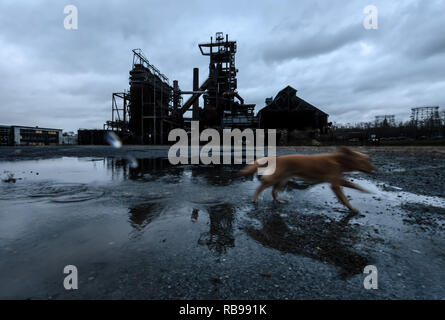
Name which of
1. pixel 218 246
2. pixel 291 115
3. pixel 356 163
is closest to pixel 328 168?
pixel 356 163

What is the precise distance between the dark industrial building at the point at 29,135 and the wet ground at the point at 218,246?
94898 mm

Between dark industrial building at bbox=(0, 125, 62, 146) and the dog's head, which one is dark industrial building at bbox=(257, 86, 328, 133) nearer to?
the dog's head

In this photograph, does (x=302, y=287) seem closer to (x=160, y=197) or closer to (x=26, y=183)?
(x=160, y=197)

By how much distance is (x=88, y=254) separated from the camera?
7.74 ft

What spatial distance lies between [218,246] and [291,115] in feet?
130

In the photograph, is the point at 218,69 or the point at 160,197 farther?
the point at 218,69

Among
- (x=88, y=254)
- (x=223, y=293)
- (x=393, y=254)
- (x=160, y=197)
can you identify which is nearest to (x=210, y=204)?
(x=160, y=197)

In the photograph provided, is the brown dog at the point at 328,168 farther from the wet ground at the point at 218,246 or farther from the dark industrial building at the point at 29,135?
the dark industrial building at the point at 29,135

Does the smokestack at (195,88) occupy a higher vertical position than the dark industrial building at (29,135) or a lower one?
higher

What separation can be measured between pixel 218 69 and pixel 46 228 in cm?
4643

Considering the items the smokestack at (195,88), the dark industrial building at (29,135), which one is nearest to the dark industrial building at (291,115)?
the smokestack at (195,88)

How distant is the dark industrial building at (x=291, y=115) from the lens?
3825cm

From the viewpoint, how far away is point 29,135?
80.7m

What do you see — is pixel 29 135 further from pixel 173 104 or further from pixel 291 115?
pixel 291 115
